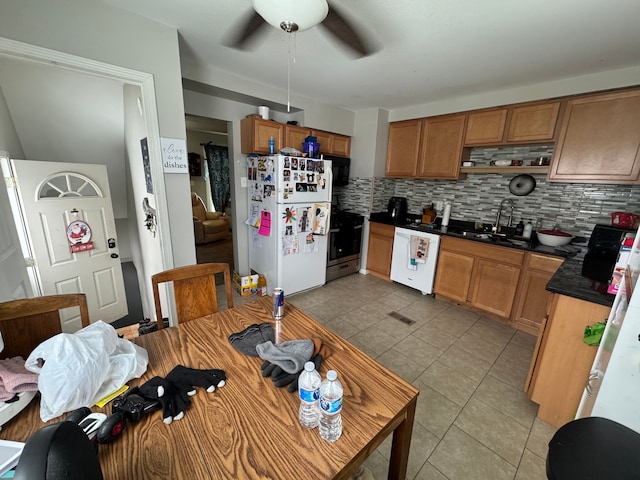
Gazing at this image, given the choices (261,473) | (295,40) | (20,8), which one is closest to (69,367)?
(261,473)

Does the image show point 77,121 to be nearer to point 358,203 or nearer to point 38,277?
point 38,277

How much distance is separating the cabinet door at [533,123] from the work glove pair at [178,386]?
129 inches

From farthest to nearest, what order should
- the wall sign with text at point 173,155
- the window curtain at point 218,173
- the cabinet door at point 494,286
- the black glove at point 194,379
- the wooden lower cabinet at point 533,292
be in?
1. the window curtain at point 218,173
2. the cabinet door at point 494,286
3. the wooden lower cabinet at point 533,292
4. the wall sign with text at point 173,155
5. the black glove at point 194,379

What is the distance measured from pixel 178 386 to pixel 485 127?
3.46m

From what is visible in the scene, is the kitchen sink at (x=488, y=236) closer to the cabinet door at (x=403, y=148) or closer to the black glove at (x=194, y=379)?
the cabinet door at (x=403, y=148)

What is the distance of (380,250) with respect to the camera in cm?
368

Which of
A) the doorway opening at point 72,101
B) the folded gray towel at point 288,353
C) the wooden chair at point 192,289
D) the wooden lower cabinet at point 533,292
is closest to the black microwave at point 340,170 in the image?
the doorway opening at point 72,101

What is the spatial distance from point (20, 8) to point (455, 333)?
3777 millimetres

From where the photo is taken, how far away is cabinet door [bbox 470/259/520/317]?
2547mm

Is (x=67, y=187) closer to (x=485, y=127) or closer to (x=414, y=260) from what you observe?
(x=414, y=260)

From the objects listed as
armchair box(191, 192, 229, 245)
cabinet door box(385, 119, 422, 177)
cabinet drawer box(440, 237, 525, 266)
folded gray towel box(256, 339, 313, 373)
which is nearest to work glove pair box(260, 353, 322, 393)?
folded gray towel box(256, 339, 313, 373)

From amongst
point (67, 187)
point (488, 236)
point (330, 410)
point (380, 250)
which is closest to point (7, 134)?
point (67, 187)

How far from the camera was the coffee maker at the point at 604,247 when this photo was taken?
6.13 ft

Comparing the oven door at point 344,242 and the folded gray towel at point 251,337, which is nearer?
the folded gray towel at point 251,337
